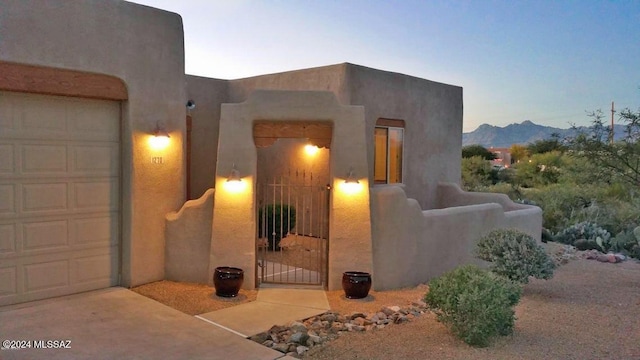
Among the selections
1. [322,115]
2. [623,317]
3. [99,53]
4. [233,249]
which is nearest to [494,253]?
[623,317]

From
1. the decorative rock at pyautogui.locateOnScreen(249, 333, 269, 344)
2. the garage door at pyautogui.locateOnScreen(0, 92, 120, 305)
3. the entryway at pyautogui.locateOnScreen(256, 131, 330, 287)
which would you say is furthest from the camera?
the entryway at pyautogui.locateOnScreen(256, 131, 330, 287)

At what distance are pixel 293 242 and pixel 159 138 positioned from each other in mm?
4849

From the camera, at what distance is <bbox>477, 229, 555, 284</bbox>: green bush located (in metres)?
7.36

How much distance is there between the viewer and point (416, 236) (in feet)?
27.1

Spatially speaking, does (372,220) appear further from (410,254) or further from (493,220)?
(493,220)

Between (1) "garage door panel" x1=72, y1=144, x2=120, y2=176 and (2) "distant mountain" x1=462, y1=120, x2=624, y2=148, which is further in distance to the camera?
(2) "distant mountain" x1=462, y1=120, x2=624, y2=148

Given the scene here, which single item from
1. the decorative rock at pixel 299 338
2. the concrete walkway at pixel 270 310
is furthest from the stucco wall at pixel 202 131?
the decorative rock at pixel 299 338

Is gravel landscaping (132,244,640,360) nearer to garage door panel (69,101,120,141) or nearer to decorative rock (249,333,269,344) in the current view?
decorative rock (249,333,269,344)

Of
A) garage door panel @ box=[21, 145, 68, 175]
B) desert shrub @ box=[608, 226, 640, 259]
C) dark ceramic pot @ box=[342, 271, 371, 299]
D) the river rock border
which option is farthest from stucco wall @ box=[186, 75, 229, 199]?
desert shrub @ box=[608, 226, 640, 259]

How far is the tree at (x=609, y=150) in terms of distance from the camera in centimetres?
784

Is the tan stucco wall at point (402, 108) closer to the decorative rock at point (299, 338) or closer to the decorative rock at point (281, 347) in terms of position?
the decorative rock at point (299, 338)

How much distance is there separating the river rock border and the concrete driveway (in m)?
0.29

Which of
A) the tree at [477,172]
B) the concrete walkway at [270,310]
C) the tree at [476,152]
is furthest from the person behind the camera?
the tree at [476,152]

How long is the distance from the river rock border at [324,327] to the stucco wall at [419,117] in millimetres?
5390
